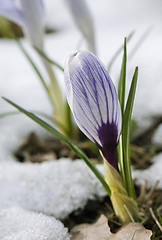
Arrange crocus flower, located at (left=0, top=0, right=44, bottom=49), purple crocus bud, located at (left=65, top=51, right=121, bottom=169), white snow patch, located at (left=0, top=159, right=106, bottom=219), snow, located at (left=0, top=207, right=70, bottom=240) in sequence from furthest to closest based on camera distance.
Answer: crocus flower, located at (left=0, top=0, right=44, bottom=49) → white snow patch, located at (left=0, top=159, right=106, bottom=219) → snow, located at (left=0, top=207, right=70, bottom=240) → purple crocus bud, located at (left=65, top=51, right=121, bottom=169)

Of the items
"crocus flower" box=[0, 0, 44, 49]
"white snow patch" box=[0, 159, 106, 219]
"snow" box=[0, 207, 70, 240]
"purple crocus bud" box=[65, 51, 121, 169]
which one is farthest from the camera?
"crocus flower" box=[0, 0, 44, 49]

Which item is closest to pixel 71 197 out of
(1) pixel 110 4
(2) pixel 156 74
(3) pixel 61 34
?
(2) pixel 156 74

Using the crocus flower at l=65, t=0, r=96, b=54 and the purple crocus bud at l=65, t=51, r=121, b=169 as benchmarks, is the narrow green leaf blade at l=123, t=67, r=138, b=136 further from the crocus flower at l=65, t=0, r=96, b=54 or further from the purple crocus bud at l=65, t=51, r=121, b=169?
the crocus flower at l=65, t=0, r=96, b=54

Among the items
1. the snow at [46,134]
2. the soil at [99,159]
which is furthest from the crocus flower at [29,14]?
Answer: the soil at [99,159]

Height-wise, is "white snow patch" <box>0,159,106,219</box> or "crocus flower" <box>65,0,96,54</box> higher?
"crocus flower" <box>65,0,96,54</box>

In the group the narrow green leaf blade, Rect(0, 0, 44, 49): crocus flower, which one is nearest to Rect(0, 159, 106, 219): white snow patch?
the narrow green leaf blade

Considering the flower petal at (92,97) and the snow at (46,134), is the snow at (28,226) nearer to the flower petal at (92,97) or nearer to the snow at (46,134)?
the snow at (46,134)
